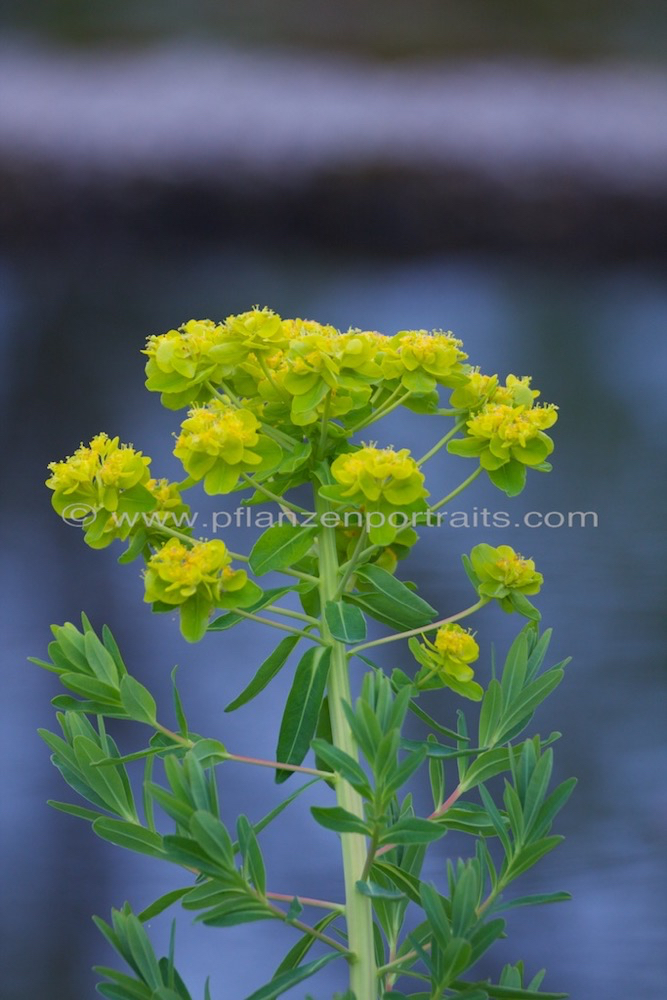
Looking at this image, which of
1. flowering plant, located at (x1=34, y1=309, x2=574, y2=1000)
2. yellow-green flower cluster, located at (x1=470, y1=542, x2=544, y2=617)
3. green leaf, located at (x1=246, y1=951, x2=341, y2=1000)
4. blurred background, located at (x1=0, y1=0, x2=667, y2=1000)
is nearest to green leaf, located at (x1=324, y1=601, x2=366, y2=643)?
flowering plant, located at (x1=34, y1=309, x2=574, y2=1000)

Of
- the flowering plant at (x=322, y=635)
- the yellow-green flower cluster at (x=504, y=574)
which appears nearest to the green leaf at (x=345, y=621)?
the flowering plant at (x=322, y=635)

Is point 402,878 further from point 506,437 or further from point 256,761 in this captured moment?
point 506,437

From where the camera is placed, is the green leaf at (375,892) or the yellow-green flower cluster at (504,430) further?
the yellow-green flower cluster at (504,430)

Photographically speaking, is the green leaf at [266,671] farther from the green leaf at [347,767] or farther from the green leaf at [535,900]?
the green leaf at [535,900]

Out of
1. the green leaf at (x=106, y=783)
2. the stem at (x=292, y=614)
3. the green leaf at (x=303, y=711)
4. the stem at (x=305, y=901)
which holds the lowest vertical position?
the stem at (x=305, y=901)

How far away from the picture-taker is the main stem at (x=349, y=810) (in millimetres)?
748

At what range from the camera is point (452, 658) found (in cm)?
77

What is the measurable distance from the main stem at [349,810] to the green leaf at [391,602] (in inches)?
1.1

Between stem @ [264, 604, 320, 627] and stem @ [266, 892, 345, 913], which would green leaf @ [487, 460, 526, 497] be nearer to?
stem @ [264, 604, 320, 627]

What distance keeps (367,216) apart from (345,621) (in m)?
1.01

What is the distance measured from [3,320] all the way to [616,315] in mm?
958

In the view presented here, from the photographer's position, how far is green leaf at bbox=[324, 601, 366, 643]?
0.72m

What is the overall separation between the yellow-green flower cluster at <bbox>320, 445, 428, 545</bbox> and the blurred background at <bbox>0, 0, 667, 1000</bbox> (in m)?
0.77

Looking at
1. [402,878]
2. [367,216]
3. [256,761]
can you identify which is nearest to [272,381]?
[256,761]
